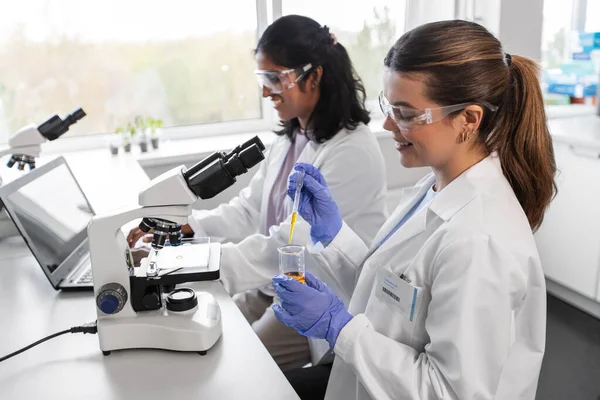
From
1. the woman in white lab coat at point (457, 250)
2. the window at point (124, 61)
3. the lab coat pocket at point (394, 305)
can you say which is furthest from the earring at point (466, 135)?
the window at point (124, 61)

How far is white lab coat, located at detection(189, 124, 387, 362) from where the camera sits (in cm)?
171

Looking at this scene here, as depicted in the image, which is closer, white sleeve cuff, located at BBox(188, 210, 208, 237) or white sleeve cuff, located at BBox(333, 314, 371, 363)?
white sleeve cuff, located at BBox(333, 314, 371, 363)

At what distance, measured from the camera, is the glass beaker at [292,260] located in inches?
50.6

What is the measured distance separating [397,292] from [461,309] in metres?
0.17

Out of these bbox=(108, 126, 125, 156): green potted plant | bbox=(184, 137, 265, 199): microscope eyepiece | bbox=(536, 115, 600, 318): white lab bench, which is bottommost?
bbox=(536, 115, 600, 318): white lab bench

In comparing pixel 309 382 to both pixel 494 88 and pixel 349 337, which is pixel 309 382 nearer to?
pixel 349 337

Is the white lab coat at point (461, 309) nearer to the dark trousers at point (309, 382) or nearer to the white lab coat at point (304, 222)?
the dark trousers at point (309, 382)

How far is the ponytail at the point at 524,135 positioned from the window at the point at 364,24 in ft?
7.07

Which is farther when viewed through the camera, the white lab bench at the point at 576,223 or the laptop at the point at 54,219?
the white lab bench at the point at 576,223

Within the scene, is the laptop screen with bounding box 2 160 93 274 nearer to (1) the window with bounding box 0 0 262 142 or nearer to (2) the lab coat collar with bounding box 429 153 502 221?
(2) the lab coat collar with bounding box 429 153 502 221

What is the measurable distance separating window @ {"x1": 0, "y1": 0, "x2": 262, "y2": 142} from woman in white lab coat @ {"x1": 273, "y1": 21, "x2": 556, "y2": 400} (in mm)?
2016

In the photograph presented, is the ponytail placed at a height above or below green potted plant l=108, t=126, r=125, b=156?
above

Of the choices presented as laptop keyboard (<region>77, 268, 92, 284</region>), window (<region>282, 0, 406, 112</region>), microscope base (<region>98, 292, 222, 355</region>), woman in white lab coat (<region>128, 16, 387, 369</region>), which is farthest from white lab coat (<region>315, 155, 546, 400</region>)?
window (<region>282, 0, 406, 112</region>)

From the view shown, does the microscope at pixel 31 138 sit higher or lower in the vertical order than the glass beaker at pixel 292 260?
higher
